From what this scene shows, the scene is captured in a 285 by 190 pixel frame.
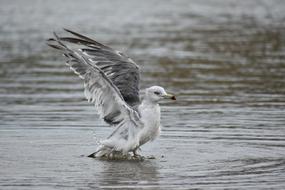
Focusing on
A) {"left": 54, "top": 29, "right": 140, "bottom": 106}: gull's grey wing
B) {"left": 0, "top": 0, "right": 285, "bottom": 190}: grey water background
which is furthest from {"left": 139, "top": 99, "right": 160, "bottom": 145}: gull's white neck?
{"left": 54, "top": 29, "right": 140, "bottom": 106}: gull's grey wing

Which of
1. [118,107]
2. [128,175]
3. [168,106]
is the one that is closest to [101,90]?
[118,107]

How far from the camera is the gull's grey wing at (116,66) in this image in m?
12.6

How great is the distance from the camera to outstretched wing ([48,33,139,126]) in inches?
465

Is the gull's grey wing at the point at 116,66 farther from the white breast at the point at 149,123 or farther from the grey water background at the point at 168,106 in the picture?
the grey water background at the point at 168,106

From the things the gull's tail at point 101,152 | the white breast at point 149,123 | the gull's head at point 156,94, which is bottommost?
the gull's tail at point 101,152

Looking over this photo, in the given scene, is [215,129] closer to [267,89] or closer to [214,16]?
[267,89]

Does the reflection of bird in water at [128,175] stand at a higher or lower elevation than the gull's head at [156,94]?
lower

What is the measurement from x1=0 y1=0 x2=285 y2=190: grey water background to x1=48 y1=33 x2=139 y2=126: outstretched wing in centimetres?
66

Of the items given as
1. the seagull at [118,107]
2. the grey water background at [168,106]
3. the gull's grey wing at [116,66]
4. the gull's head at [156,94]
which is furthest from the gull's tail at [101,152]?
the gull's head at [156,94]

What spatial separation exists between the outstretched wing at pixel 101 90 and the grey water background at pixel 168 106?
2.15 ft

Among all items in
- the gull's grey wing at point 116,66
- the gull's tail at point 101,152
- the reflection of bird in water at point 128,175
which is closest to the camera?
the reflection of bird in water at point 128,175

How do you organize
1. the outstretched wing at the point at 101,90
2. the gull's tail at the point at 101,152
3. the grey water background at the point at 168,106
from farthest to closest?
the gull's tail at the point at 101,152 < the outstretched wing at the point at 101,90 < the grey water background at the point at 168,106

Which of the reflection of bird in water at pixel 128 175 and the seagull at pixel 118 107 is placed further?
the seagull at pixel 118 107

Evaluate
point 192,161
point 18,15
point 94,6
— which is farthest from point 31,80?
point 94,6
